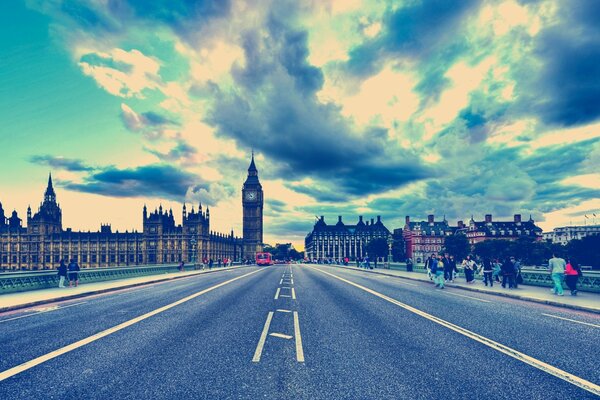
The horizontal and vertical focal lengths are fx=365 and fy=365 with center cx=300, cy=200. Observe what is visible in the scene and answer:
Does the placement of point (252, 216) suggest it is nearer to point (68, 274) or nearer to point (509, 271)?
point (68, 274)

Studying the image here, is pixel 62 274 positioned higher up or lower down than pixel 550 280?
higher up

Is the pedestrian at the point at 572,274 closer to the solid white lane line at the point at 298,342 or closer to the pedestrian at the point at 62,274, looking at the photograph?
the solid white lane line at the point at 298,342

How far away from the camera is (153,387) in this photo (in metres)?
5.29

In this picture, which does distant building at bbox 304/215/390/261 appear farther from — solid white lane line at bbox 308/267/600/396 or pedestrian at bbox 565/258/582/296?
solid white lane line at bbox 308/267/600/396

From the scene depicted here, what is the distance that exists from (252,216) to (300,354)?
16881 cm

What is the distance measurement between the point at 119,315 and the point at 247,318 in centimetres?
429

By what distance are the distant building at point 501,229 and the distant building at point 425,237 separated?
886cm

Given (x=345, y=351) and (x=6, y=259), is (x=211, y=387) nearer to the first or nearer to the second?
(x=345, y=351)

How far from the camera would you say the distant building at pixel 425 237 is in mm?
147375

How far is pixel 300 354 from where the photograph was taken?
272 inches

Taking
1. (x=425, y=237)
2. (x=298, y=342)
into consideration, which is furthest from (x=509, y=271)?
(x=425, y=237)

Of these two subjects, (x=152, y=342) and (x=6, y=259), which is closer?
(x=152, y=342)

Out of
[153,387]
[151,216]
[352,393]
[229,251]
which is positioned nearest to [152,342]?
[153,387]

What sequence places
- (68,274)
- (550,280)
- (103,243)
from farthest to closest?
(103,243)
(68,274)
(550,280)
